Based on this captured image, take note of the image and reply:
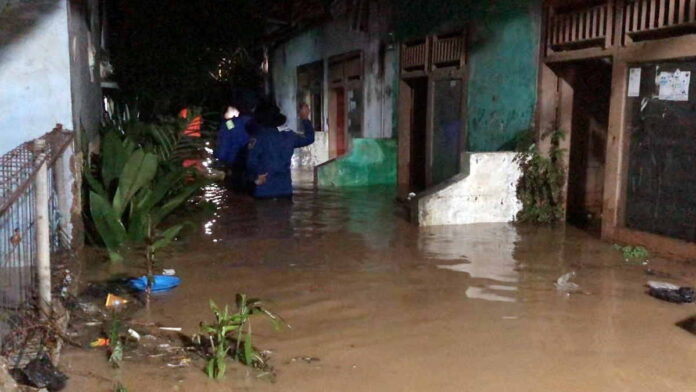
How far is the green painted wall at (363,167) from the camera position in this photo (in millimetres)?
11953

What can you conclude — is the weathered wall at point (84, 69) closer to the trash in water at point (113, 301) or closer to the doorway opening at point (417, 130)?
the trash in water at point (113, 301)

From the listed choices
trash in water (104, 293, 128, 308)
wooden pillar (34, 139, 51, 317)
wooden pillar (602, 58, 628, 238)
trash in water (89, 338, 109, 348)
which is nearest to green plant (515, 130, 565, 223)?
wooden pillar (602, 58, 628, 238)

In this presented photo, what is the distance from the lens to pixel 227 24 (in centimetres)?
1873

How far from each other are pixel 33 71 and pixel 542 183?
5419 millimetres

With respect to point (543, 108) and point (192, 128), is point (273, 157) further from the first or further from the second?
point (543, 108)

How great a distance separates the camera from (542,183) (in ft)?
26.3

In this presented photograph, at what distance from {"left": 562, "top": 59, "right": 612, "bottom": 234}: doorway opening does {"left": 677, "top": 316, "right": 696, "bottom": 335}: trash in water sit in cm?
372

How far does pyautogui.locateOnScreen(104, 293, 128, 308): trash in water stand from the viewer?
4.79 metres

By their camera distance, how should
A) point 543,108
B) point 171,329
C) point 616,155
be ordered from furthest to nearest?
1. point 543,108
2. point 616,155
3. point 171,329

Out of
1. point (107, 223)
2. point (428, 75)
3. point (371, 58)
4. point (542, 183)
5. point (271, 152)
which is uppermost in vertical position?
point (371, 58)

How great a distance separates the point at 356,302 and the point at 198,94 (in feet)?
49.0

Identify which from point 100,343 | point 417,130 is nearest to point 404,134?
point 417,130

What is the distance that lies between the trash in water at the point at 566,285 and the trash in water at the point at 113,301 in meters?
3.22

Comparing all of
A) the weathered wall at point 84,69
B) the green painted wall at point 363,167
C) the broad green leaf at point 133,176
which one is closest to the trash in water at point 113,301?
the broad green leaf at point 133,176
